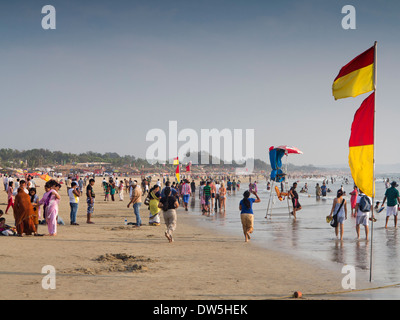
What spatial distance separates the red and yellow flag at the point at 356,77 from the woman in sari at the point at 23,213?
912cm

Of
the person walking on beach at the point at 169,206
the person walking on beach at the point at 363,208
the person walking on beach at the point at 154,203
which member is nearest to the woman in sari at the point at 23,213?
the person walking on beach at the point at 169,206

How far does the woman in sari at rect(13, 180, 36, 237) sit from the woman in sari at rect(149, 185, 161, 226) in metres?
4.18

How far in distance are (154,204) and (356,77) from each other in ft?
31.5

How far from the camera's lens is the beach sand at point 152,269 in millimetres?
6727

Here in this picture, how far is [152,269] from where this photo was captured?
851cm

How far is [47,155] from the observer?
188 meters

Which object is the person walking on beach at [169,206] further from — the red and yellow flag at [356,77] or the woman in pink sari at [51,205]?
the red and yellow flag at [356,77]

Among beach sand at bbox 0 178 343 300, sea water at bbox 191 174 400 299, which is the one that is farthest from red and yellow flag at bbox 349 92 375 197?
beach sand at bbox 0 178 343 300

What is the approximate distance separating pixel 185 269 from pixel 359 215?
674cm

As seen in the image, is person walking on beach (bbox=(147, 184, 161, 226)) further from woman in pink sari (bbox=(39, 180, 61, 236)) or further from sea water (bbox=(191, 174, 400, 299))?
woman in pink sari (bbox=(39, 180, 61, 236))

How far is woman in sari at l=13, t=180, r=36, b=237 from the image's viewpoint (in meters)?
12.2

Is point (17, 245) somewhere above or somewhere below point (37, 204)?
below
